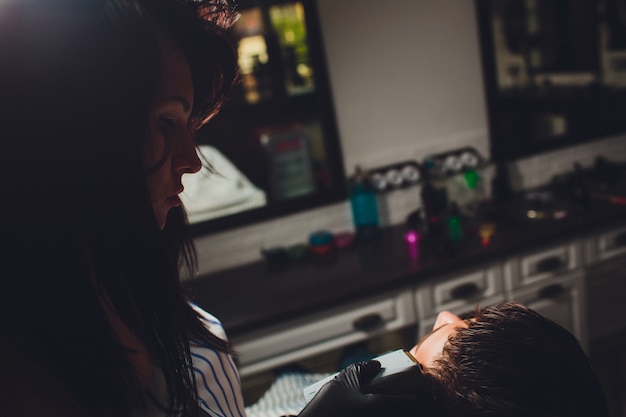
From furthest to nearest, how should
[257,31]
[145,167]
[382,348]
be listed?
[382,348] → [257,31] → [145,167]

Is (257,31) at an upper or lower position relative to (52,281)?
upper

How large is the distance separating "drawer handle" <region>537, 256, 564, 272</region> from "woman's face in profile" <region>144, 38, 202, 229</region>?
2032mm

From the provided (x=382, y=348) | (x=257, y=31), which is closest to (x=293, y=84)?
(x=257, y=31)

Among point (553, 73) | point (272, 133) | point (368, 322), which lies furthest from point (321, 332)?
point (553, 73)

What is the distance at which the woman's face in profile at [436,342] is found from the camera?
1.03 meters

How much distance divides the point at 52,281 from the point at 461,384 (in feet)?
2.23

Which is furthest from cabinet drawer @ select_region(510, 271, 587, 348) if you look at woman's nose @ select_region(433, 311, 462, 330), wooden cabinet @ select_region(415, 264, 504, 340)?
woman's nose @ select_region(433, 311, 462, 330)

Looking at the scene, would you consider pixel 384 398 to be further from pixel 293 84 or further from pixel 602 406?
pixel 293 84

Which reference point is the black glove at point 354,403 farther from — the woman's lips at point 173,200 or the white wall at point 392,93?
the white wall at point 392,93

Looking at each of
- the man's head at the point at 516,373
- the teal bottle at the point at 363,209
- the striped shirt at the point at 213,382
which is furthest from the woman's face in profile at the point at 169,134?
the teal bottle at the point at 363,209

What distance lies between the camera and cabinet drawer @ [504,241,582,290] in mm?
2352

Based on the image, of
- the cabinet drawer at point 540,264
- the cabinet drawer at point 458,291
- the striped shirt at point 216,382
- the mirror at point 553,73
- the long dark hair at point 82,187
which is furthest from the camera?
the mirror at point 553,73

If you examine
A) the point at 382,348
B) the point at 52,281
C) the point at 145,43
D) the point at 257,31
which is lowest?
the point at 382,348

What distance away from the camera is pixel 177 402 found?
33.2 inches
